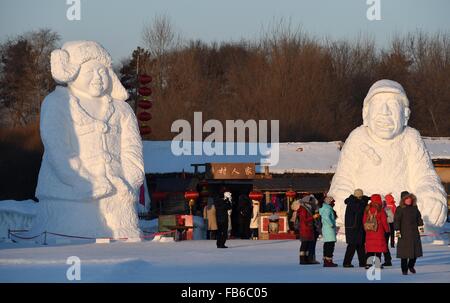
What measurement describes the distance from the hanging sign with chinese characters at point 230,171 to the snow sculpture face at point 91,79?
17.2 ft

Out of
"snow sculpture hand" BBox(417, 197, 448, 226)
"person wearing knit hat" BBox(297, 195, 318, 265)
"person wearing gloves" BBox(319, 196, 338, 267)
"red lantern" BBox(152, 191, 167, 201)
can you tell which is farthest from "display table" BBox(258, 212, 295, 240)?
"person wearing gloves" BBox(319, 196, 338, 267)

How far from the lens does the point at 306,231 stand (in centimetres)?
2280

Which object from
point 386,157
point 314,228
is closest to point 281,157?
point 386,157

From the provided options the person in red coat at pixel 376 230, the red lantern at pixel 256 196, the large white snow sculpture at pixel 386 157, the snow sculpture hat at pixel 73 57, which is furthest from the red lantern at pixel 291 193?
the person in red coat at pixel 376 230

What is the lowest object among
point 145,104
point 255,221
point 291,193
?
point 255,221

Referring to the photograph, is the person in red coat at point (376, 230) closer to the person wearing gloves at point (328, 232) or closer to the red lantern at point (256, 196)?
the person wearing gloves at point (328, 232)

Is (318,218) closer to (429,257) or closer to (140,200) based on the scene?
(429,257)

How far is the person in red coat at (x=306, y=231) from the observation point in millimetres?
22812

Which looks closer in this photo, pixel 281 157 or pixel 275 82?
pixel 281 157

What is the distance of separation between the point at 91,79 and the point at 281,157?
30.4ft

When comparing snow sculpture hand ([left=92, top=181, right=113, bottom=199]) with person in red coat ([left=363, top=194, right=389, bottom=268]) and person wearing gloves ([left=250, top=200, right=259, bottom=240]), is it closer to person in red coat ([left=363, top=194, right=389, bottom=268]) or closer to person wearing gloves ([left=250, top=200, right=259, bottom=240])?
person wearing gloves ([left=250, top=200, right=259, bottom=240])

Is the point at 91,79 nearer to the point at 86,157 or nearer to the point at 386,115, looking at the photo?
the point at 86,157

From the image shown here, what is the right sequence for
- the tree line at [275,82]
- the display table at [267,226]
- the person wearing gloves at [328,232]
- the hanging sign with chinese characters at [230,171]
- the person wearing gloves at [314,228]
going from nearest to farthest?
the person wearing gloves at [328,232], the person wearing gloves at [314,228], the display table at [267,226], the hanging sign with chinese characters at [230,171], the tree line at [275,82]

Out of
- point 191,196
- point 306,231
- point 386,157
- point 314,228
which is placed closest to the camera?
point 306,231
